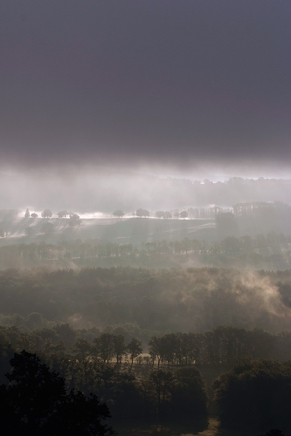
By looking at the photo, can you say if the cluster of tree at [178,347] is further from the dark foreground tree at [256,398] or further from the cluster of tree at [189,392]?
the dark foreground tree at [256,398]

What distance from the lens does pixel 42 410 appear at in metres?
33.0

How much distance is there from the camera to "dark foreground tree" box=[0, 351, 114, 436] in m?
31.8

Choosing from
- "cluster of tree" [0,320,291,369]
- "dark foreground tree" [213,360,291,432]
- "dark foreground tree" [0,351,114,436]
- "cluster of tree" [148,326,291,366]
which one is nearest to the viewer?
"dark foreground tree" [0,351,114,436]

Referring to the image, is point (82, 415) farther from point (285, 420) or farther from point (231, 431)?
point (285, 420)

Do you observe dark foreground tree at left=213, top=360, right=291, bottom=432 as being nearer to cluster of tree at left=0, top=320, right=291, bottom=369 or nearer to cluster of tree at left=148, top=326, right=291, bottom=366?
cluster of tree at left=0, top=320, right=291, bottom=369

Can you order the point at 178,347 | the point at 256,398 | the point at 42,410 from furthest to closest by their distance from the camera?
the point at 178,347
the point at 256,398
the point at 42,410

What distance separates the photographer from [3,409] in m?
31.6

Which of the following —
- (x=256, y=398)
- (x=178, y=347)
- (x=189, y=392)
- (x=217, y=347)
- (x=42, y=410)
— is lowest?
(x=217, y=347)

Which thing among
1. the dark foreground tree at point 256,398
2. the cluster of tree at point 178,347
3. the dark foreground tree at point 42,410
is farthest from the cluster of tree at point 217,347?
the dark foreground tree at point 42,410

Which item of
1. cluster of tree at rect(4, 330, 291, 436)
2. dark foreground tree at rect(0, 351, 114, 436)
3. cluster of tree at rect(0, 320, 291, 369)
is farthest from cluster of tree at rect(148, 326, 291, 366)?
dark foreground tree at rect(0, 351, 114, 436)

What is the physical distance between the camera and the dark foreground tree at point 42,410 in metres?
31.8

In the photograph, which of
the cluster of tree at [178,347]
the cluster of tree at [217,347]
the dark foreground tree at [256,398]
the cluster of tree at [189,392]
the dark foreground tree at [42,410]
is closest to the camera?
the dark foreground tree at [42,410]

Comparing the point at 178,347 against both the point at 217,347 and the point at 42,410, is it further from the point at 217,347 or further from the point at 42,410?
the point at 42,410

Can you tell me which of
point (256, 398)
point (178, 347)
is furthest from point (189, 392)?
point (178, 347)
